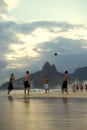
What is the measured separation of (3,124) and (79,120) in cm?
223

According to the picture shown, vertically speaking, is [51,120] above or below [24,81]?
below

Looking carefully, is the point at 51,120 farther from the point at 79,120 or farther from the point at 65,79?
the point at 65,79

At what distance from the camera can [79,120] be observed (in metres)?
13.0

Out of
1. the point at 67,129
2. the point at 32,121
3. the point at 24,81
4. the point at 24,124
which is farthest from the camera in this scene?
the point at 24,81

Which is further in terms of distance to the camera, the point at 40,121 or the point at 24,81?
the point at 24,81

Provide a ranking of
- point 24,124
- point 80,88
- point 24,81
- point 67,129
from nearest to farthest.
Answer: point 67,129
point 24,124
point 24,81
point 80,88

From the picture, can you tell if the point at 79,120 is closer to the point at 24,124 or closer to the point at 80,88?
the point at 24,124

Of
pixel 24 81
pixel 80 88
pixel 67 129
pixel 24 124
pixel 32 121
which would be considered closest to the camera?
pixel 67 129

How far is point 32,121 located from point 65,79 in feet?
80.5

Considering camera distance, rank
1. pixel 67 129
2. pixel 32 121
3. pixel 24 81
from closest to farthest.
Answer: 1. pixel 67 129
2. pixel 32 121
3. pixel 24 81

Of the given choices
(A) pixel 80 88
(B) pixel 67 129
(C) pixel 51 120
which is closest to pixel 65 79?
(A) pixel 80 88

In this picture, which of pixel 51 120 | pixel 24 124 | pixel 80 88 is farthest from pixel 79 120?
pixel 80 88

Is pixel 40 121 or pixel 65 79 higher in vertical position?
pixel 65 79

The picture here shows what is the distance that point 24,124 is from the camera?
1190cm
